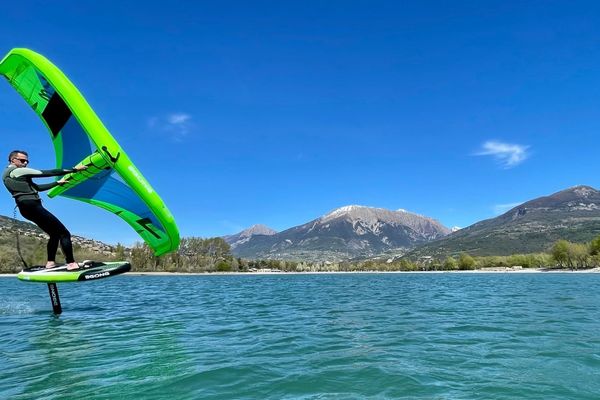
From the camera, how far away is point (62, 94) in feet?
46.2

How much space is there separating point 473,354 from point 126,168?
12.5 m

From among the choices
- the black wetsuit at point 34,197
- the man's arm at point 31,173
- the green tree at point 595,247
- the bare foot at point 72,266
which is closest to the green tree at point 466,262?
the green tree at point 595,247

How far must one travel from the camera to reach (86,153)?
17.6 meters

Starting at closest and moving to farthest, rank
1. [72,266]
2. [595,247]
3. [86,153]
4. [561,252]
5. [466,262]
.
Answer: [72,266] → [86,153] → [595,247] → [561,252] → [466,262]

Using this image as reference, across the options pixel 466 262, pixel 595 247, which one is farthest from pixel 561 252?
pixel 466 262

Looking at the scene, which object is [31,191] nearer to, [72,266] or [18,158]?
[18,158]

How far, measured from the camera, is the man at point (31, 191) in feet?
45.5

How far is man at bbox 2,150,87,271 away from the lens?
13867 mm

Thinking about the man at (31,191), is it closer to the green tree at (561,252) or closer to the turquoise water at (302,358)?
the turquoise water at (302,358)

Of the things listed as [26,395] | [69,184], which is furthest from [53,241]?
[26,395]

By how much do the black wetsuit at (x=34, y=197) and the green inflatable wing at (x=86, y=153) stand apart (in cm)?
142

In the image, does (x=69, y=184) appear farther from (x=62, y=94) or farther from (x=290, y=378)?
A: (x=290, y=378)

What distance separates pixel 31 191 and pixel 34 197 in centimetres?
23

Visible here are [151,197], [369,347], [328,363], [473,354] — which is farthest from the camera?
[151,197]
